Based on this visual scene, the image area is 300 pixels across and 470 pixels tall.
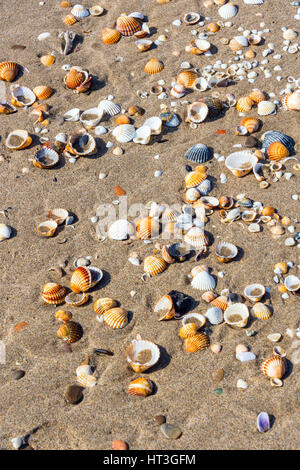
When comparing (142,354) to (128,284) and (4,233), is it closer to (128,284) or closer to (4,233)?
(128,284)

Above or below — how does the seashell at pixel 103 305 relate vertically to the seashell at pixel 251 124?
below

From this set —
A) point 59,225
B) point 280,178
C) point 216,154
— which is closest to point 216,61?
point 216,154

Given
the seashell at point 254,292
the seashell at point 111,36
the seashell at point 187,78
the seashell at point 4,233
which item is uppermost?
the seashell at point 111,36

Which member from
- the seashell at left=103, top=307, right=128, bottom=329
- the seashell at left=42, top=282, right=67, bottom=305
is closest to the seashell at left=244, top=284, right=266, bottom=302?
the seashell at left=103, top=307, right=128, bottom=329

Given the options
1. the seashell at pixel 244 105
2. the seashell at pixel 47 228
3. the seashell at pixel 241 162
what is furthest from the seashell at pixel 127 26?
the seashell at pixel 47 228

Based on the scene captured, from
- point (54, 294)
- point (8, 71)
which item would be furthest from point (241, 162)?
point (8, 71)

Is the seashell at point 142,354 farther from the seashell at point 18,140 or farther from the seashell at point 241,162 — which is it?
the seashell at point 18,140
